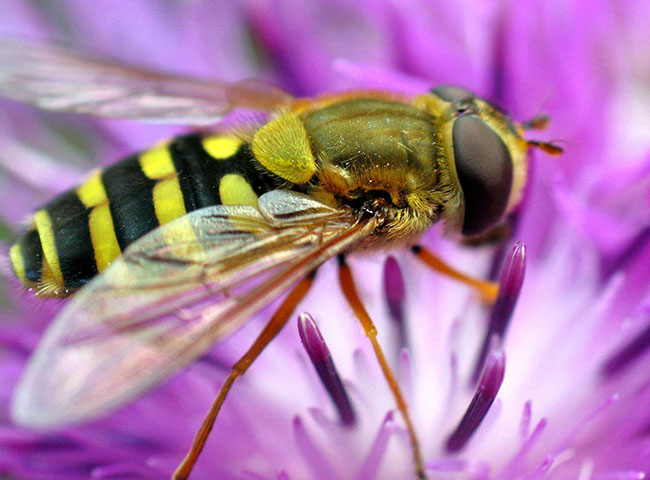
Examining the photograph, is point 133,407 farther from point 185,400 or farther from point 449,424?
point 449,424

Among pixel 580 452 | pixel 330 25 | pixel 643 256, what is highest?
pixel 330 25

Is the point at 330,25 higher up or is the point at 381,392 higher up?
the point at 330,25

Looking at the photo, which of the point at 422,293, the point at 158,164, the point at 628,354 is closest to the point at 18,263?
the point at 158,164

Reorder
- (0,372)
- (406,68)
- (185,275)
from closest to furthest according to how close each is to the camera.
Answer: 1. (185,275)
2. (0,372)
3. (406,68)

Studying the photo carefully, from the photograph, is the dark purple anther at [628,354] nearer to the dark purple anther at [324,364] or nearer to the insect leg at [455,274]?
the insect leg at [455,274]

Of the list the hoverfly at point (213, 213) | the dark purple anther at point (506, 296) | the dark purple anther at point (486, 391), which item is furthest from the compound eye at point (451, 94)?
the dark purple anther at point (486, 391)

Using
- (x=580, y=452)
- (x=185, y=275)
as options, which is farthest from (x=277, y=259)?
(x=580, y=452)
